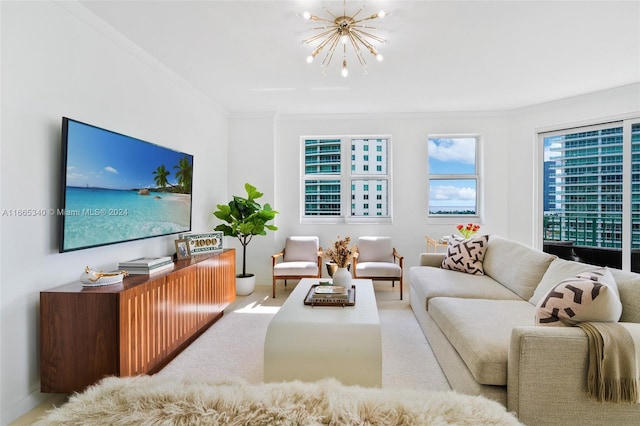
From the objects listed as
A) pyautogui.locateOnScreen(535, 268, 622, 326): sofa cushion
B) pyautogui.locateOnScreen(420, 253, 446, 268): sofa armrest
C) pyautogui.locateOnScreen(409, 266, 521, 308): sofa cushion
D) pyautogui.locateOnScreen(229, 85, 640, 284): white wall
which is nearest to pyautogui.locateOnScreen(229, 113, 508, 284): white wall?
pyautogui.locateOnScreen(229, 85, 640, 284): white wall

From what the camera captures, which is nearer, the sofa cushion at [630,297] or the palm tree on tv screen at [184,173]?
the sofa cushion at [630,297]

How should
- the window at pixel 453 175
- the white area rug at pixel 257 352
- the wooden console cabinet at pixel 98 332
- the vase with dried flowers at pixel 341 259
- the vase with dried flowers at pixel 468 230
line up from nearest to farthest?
the wooden console cabinet at pixel 98 332, the white area rug at pixel 257 352, the vase with dried flowers at pixel 341 259, the vase with dried flowers at pixel 468 230, the window at pixel 453 175

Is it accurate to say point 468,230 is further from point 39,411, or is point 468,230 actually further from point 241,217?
point 39,411

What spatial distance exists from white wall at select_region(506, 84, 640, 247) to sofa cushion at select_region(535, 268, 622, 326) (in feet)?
11.2

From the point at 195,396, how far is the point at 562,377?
175 centimetres

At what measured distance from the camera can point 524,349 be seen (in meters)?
1.60

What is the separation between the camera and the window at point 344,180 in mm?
5398

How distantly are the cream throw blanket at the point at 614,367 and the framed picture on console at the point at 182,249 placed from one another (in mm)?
3132

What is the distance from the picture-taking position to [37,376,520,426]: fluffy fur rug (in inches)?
23.2

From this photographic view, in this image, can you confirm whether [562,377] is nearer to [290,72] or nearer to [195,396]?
[195,396]

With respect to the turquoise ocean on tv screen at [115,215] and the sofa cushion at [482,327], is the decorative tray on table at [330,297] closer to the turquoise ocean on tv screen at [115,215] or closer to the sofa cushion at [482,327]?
the sofa cushion at [482,327]

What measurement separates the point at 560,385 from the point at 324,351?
1.22 m

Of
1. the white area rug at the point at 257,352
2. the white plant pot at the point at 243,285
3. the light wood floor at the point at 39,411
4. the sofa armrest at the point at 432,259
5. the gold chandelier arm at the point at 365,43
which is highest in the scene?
the gold chandelier arm at the point at 365,43

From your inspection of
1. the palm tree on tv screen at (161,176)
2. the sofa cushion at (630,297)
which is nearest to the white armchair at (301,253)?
the palm tree on tv screen at (161,176)
